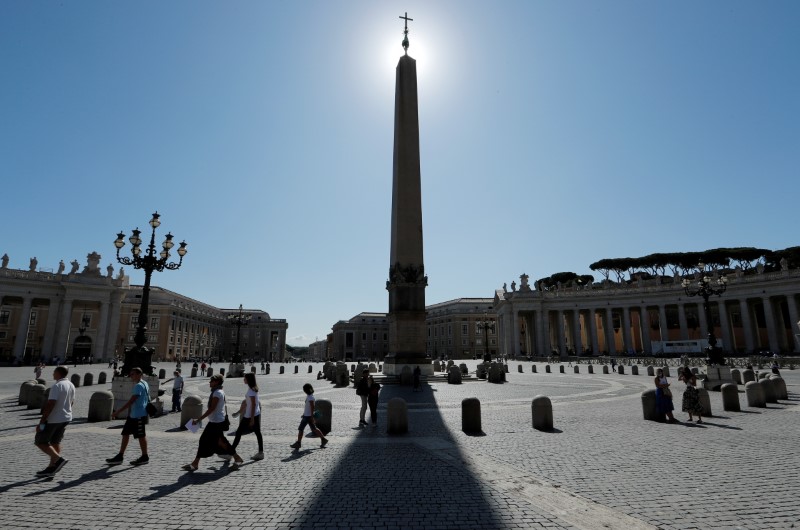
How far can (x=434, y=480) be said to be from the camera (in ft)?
20.9

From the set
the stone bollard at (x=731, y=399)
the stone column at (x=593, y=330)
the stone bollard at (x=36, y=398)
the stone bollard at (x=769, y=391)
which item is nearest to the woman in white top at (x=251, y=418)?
the stone bollard at (x=36, y=398)

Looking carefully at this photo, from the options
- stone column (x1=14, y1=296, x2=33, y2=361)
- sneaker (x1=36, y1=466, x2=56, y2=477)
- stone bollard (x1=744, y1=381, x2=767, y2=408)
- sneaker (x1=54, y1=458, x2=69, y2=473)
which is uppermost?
stone column (x1=14, y1=296, x2=33, y2=361)

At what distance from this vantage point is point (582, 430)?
34.1 feet

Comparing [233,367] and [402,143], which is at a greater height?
[402,143]

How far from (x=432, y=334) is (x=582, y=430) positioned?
4295 inches

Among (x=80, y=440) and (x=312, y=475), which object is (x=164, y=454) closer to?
(x=80, y=440)

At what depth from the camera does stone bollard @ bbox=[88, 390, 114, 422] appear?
1179 cm

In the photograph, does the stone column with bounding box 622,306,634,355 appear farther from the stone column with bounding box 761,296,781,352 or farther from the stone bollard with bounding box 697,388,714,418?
the stone bollard with bounding box 697,388,714,418

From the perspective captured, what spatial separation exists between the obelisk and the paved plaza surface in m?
15.6

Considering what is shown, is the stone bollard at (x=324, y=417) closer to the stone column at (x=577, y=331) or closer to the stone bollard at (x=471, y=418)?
the stone bollard at (x=471, y=418)

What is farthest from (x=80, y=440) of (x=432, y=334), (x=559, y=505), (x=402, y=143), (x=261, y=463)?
(x=432, y=334)

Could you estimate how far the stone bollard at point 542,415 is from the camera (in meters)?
10.4

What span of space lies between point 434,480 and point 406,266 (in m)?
20.6

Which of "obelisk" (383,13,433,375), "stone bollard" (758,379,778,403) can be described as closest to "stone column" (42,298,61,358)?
"obelisk" (383,13,433,375)
